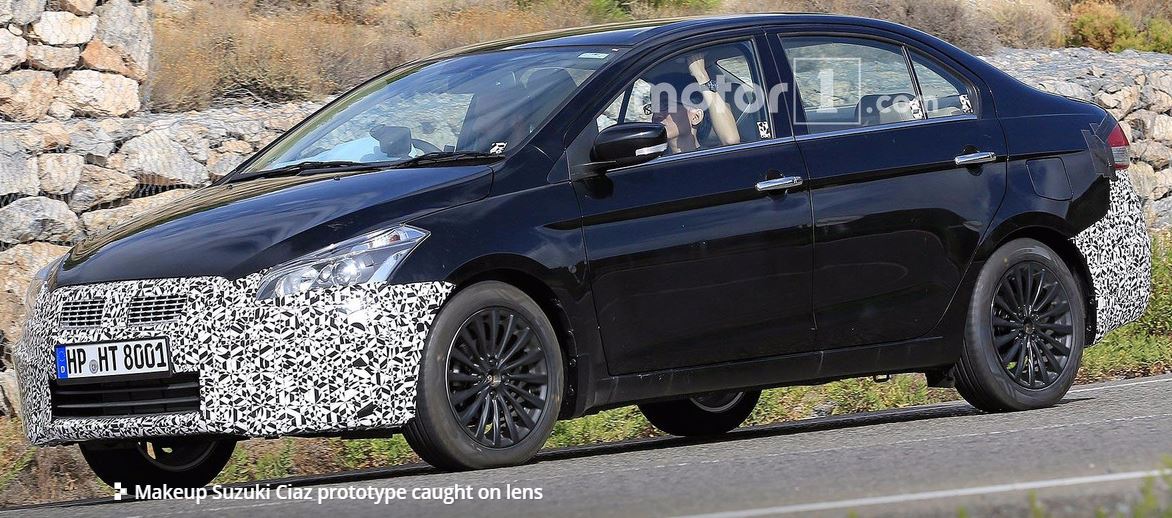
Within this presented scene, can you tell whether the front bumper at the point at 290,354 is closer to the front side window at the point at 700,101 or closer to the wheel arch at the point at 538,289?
the wheel arch at the point at 538,289

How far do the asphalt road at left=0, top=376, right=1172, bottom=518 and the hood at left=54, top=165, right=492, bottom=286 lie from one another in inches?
35.7

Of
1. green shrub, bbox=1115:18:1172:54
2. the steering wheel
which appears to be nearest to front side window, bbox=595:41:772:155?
the steering wheel

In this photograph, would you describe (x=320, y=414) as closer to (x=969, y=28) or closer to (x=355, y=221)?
(x=355, y=221)

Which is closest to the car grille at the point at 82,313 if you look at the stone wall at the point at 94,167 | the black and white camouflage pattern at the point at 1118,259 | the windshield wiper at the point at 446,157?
the windshield wiper at the point at 446,157

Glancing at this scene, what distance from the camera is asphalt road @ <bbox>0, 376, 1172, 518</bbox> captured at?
5672 millimetres

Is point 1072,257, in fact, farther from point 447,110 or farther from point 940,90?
point 447,110

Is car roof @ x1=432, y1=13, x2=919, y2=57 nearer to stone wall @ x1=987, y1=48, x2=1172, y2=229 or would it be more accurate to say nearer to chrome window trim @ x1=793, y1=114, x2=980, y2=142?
chrome window trim @ x1=793, y1=114, x2=980, y2=142

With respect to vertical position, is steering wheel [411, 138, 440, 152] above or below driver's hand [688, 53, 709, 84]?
below

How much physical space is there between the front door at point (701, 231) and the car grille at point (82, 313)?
1.93 m

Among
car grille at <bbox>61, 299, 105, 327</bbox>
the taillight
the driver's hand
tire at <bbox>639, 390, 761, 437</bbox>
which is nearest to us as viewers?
car grille at <bbox>61, 299, 105, 327</bbox>

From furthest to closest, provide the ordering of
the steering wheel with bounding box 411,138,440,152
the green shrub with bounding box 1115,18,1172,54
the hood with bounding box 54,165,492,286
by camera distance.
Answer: the green shrub with bounding box 1115,18,1172,54 < the steering wheel with bounding box 411,138,440,152 < the hood with bounding box 54,165,492,286

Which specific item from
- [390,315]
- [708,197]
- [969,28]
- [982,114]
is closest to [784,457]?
[708,197]

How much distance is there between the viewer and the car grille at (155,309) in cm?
671

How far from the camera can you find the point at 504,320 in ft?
23.1
